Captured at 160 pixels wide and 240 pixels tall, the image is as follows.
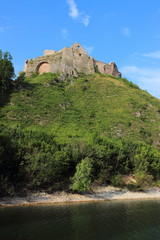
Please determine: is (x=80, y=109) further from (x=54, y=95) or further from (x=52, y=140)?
(x=52, y=140)

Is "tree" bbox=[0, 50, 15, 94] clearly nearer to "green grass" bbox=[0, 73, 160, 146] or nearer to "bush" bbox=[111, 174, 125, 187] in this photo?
"green grass" bbox=[0, 73, 160, 146]

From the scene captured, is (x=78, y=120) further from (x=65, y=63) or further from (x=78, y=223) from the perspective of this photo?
(x=78, y=223)

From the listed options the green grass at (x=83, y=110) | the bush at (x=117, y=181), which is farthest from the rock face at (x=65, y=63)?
the bush at (x=117, y=181)

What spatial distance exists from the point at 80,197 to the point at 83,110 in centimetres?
2633

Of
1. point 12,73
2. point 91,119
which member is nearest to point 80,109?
Answer: point 91,119

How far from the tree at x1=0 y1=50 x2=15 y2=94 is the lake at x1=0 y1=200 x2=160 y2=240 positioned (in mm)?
32386

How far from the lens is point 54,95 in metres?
55.6

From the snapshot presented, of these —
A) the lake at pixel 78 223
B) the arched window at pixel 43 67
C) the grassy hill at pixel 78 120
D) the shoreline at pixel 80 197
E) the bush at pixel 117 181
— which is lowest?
the lake at pixel 78 223

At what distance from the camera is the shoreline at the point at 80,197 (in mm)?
26119

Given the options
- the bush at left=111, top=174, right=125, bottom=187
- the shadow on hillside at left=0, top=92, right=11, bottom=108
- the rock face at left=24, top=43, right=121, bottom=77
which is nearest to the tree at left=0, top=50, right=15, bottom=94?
the shadow on hillside at left=0, top=92, right=11, bottom=108

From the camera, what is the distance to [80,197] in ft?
99.6

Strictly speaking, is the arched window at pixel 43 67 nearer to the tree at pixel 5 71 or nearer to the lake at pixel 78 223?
the tree at pixel 5 71

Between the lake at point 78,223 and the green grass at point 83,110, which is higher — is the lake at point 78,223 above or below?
below

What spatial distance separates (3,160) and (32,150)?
399 centimetres
